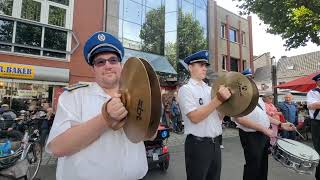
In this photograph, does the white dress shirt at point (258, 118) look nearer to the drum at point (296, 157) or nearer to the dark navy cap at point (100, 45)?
the drum at point (296, 157)

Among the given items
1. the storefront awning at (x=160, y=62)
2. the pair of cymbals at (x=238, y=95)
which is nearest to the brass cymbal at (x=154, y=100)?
the pair of cymbals at (x=238, y=95)

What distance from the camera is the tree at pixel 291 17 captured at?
12516 millimetres

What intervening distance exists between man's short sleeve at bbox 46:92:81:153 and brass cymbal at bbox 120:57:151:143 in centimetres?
38

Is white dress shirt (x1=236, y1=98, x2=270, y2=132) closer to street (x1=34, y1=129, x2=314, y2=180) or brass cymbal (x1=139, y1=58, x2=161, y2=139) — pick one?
street (x1=34, y1=129, x2=314, y2=180)

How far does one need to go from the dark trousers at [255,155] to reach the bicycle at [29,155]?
333 cm

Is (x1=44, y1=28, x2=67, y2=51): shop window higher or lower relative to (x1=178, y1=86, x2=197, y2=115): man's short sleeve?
higher

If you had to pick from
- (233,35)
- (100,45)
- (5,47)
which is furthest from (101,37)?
(233,35)

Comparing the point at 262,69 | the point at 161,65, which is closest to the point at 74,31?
the point at 161,65

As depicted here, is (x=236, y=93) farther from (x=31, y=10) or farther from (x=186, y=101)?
(x=31, y=10)

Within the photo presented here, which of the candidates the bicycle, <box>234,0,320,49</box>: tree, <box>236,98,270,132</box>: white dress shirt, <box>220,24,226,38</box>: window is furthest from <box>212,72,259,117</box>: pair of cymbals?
<box>220,24,226,38</box>: window

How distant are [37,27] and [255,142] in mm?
13465

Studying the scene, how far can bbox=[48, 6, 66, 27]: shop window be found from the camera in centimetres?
1509

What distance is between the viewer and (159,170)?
22.1 ft

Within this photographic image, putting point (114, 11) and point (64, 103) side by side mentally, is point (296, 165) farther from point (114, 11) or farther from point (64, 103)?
point (114, 11)
